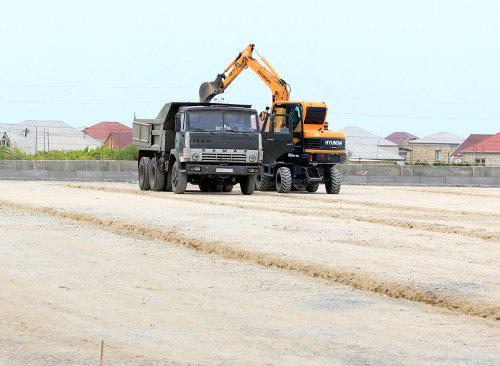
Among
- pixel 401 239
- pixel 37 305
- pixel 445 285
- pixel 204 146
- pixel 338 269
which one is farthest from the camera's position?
pixel 204 146

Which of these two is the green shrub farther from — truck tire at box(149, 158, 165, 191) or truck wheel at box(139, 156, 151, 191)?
truck tire at box(149, 158, 165, 191)

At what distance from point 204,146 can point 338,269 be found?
1797 centimetres

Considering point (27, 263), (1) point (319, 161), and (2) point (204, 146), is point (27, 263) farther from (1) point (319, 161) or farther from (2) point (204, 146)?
(1) point (319, 161)

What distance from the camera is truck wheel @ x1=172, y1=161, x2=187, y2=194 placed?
104 ft

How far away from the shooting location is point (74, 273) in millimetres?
12539

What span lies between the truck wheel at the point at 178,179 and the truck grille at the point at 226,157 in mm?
891

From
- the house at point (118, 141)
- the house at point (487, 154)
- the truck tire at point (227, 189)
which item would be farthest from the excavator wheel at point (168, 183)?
the house at point (487, 154)

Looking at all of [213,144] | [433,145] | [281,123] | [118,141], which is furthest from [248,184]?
[433,145]

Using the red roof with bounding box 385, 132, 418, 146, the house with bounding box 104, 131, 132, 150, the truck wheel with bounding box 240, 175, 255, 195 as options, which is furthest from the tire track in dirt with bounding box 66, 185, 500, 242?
the red roof with bounding box 385, 132, 418, 146

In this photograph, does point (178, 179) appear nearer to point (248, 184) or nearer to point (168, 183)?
point (248, 184)

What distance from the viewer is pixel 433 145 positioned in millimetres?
120062

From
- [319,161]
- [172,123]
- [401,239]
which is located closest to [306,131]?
[319,161]

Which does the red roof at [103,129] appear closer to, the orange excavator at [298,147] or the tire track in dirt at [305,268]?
the orange excavator at [298,147]

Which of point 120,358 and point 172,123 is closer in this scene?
point 120,358
